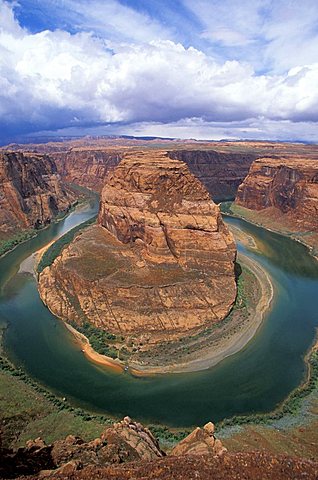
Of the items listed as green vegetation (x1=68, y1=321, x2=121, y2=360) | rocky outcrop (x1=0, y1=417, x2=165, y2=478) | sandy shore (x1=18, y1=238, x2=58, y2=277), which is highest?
rocky outcrop (x1=0, y1=417, x2=165, y2=478)

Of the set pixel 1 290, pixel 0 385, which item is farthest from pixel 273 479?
pixel 1 290

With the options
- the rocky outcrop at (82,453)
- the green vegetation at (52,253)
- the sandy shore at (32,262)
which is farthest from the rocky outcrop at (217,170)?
A: the rocky outcrop at (82,453)

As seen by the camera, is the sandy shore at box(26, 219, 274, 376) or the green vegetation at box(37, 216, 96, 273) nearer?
the sandy shore at box(26, 219, 274, 376)

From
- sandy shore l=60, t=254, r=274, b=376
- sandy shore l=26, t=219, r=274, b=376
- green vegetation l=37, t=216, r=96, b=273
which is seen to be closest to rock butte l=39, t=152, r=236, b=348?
sandy shore l=26, t=219, r=274, b=376

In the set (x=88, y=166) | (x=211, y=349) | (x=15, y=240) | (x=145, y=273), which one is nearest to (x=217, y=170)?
(x=88, y=166)

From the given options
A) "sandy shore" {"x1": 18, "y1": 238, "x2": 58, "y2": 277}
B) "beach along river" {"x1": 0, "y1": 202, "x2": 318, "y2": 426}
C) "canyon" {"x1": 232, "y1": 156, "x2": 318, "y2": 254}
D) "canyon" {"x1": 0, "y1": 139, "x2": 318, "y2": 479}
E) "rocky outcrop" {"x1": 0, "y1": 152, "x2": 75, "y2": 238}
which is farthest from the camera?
"canyon" {"x1": 232, "y1": 156, "x2": 318, "y2": 254}

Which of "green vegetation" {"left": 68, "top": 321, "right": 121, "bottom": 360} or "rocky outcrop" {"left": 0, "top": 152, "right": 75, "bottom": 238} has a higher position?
"rocky outcrop" {"left": 0, "top": 152, "right": 75, "bottom": 238}

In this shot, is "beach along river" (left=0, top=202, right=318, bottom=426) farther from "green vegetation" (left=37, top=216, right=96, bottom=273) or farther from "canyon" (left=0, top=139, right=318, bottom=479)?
"green vegetation" (left=37, top=216, right=96, bottom=273)
